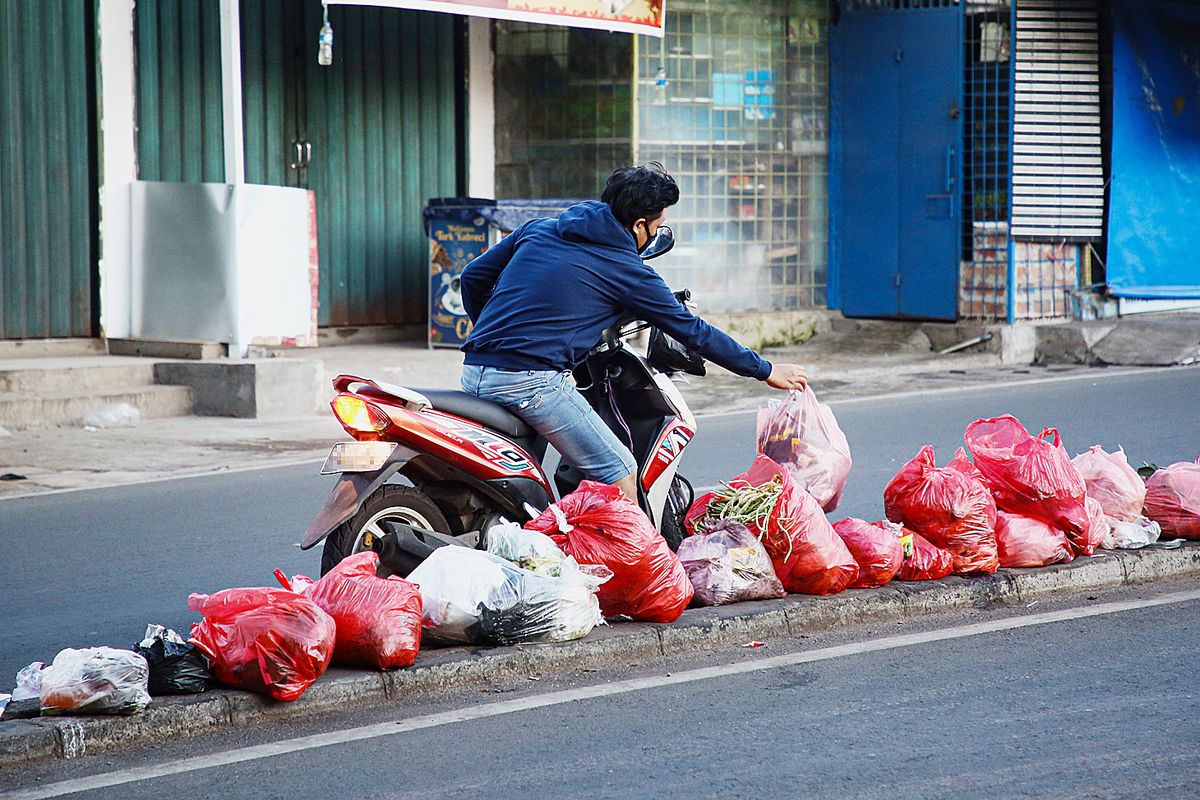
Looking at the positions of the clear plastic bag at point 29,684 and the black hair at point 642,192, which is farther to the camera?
the black hair at point 642,192

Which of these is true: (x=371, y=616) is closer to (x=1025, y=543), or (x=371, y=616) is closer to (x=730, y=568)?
(x=730, y=568)

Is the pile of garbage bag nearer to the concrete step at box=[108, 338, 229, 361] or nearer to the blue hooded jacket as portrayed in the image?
the blue hooded jacket

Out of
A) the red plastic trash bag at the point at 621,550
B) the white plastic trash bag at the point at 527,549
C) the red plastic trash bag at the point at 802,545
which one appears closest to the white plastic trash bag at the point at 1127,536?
the red plastic trash bag at the point at 802,545

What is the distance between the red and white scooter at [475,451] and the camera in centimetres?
556

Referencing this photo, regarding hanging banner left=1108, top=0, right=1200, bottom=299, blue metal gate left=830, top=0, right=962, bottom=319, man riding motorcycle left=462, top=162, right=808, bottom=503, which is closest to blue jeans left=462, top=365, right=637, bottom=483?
man riding motorcycle left=462, top=162, right=808, bottom=503

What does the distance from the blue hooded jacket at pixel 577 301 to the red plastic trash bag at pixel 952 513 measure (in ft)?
2.95

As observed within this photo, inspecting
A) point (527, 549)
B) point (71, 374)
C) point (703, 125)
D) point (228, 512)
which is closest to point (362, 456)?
point (527, 549)

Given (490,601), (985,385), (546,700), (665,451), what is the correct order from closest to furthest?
(546,700)
(490,601)
(665,451)
(985,385)

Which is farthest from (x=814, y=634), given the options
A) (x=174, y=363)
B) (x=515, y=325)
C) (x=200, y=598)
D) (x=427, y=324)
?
(x=427, y=324)

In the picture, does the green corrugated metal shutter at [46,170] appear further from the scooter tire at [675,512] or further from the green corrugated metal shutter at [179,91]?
the scooter tire at [675,512]

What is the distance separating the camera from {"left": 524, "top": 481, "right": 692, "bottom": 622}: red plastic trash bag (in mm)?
5473

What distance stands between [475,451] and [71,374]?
6.55 m

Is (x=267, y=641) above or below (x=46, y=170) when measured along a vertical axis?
below

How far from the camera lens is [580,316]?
576cm
